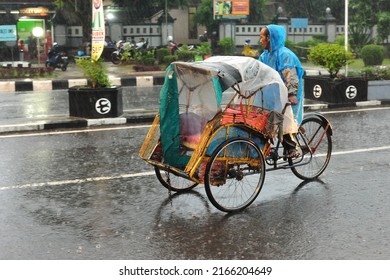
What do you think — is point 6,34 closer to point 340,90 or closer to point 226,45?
point 226,45

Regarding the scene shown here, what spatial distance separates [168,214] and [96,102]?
6.28 metres

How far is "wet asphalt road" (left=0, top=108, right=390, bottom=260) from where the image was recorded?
5.27 metres

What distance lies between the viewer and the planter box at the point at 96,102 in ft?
40.0

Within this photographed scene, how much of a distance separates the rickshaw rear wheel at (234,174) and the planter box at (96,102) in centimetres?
587

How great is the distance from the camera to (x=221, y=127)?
20.4ft

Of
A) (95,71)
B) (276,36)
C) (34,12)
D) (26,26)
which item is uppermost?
(34,12)

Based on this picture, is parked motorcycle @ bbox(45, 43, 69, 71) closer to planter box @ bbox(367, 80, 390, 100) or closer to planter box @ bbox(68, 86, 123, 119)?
planter box @ bbox(68, 86, 123, 119)

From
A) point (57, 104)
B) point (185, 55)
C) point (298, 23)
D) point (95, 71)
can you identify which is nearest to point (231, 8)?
point (298, 23)

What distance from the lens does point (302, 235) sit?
221 inches

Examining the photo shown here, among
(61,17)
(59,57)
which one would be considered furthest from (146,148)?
(61,17)

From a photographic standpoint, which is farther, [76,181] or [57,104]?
[57,104]

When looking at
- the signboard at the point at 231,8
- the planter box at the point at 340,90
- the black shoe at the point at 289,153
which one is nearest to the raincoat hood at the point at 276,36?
the black shoe at the point at 289,153

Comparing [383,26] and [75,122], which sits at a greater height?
[383,26]

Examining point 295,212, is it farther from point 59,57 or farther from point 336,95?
point 59,57
